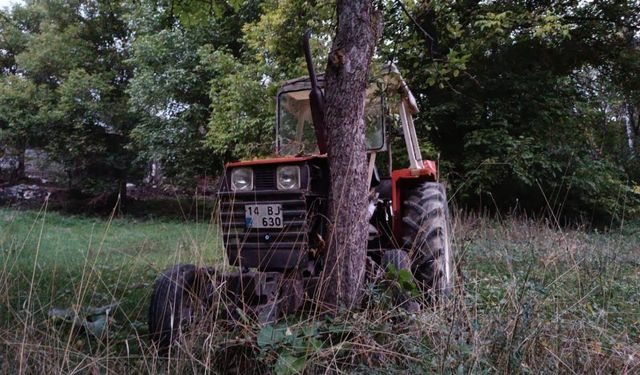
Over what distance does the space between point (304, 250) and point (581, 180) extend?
33.5 feet

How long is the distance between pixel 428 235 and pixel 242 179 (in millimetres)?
1513

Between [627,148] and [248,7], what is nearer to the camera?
[248,7]

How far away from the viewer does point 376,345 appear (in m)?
2.55

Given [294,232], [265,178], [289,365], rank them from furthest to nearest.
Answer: [265,178] < [294,232] < [289,365]

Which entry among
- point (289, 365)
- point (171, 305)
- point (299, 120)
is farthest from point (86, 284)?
point (299, 120)

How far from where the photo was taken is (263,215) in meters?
3.72

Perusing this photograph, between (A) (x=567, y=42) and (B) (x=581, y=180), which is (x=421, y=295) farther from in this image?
(A) (x=567, y=42)

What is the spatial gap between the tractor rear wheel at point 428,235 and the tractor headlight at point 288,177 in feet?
3.11

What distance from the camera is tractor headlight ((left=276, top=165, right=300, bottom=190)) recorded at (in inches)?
145

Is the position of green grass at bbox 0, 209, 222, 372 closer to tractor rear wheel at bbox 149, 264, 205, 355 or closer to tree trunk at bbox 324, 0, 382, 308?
tractor rear wheel at bbox 149, 264, 205, 355

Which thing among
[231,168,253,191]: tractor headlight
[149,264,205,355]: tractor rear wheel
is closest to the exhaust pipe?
[231,168,253,191]: tractor headlight

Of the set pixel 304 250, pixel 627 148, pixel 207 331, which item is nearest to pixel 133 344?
pixel 207 331

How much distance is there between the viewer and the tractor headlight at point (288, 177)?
12.1 feet

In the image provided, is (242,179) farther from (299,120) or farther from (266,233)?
(299,120)
